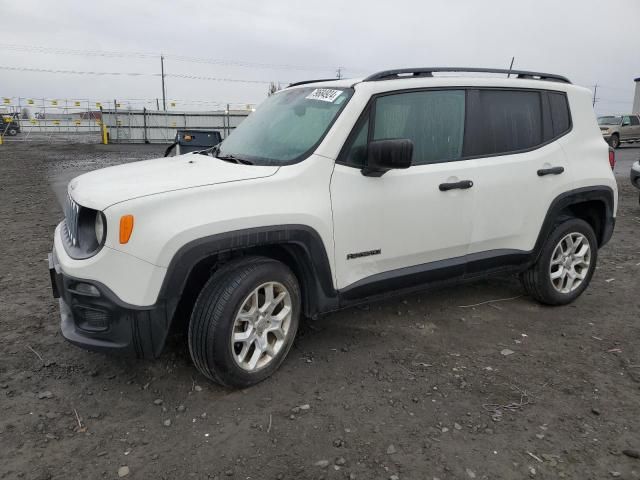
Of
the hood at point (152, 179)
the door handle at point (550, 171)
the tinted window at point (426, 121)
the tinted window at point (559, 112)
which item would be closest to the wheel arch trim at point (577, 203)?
the door handle at point (550, 171)

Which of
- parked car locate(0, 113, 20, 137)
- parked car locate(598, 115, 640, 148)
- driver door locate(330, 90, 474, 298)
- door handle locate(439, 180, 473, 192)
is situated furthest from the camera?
parked car locate(0, 113, 20, 137)

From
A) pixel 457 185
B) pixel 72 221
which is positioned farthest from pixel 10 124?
pixel 457 185

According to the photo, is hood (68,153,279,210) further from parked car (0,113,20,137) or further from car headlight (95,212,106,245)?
parked car (0,113,20,137)

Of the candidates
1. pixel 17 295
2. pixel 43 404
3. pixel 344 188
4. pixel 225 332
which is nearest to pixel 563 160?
pixel 344 188

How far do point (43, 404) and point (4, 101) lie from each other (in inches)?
1374

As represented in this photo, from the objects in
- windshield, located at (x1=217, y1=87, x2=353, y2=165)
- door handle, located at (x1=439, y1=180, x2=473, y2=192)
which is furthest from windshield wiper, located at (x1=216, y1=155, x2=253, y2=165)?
door handle, located at (x1=439, y1=180, x2=473, y2=192)

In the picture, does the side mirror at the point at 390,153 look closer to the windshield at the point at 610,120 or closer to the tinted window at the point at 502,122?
the tinted window at the point at 502,122

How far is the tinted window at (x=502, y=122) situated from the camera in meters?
3.80

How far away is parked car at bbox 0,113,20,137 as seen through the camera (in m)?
28.9

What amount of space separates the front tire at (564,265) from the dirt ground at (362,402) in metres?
0.16

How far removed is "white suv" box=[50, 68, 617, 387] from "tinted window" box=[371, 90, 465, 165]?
1 cm

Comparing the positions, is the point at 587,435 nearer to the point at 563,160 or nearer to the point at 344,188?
the point at 344,188

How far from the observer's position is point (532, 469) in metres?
2.45

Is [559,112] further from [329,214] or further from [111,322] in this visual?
[111,322]
